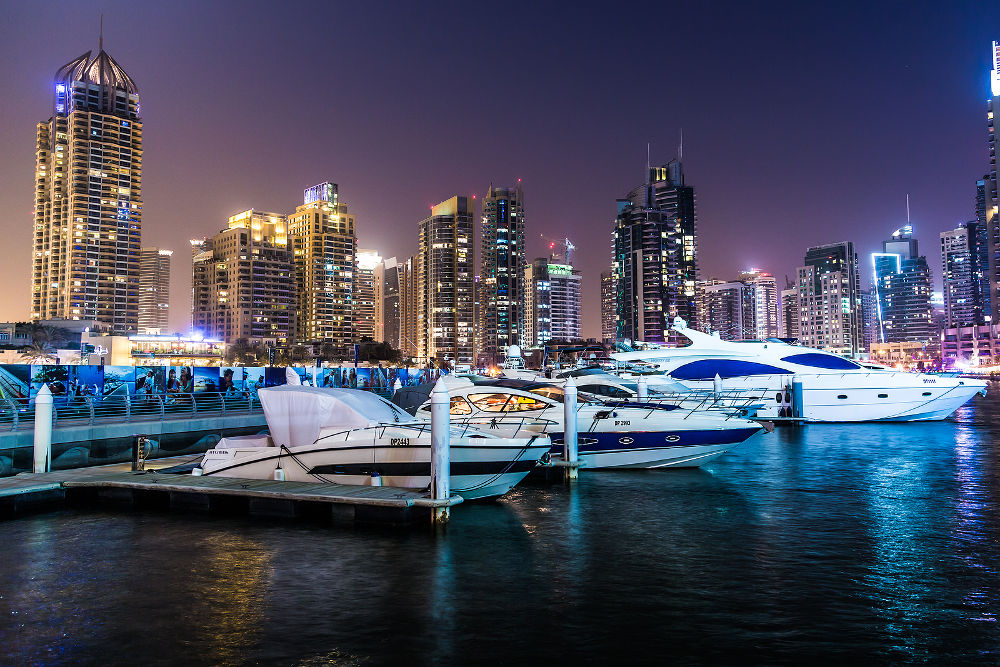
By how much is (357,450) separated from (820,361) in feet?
103

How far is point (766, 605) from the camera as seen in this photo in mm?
9531

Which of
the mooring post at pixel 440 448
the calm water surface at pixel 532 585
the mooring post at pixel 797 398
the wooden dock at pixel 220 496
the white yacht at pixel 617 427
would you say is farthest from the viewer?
the mooring post at pixel 797 398

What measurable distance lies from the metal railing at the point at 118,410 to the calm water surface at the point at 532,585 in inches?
291

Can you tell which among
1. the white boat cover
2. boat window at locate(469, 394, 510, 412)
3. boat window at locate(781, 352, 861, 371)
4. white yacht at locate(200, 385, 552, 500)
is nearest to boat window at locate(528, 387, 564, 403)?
boat window at locate(469, 394, 510, 412)

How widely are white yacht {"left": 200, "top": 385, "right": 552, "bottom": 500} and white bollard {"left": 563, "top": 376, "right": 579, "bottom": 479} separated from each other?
11.6ft

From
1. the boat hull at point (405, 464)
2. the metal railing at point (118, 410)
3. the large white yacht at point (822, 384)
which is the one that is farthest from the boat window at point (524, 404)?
the large white yacht at point (822, 384)

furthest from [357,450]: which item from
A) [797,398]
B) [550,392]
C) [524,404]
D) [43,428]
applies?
[797,398]

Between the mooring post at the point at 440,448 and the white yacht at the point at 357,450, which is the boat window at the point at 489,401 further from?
the mooring post at the point at 440,448

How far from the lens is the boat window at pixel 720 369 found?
40.0m

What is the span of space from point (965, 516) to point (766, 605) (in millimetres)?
8644

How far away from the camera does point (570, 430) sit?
19.9 metres

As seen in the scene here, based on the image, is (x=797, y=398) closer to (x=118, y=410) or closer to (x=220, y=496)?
(x=118, y=410)

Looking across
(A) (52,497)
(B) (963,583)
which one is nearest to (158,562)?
(A) (52,497)

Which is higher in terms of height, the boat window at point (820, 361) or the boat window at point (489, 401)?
the boat window at point (820, 361)
